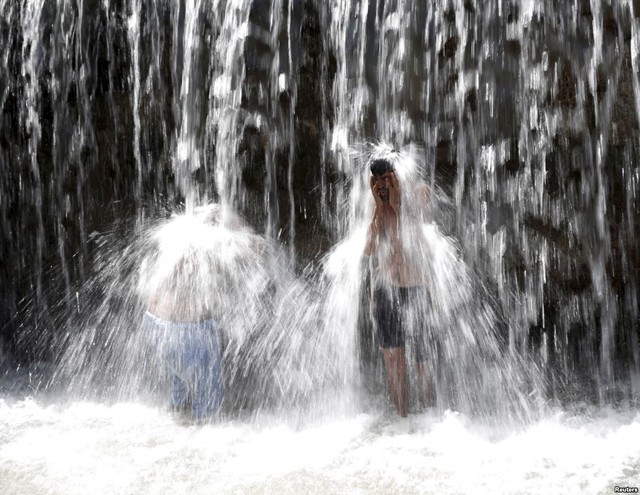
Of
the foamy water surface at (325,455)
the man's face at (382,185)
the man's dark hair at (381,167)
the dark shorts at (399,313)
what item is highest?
the man's dark hair at (381,167)

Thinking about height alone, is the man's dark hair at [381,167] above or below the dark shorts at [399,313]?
above

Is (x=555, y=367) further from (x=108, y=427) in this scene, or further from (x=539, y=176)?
(x=108, y=427)

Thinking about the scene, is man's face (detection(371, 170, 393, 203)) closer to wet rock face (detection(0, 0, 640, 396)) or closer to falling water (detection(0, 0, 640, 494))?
falling water (detection(0, 0, 640, 494))

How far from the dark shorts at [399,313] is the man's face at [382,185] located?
0.59m

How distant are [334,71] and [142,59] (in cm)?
184

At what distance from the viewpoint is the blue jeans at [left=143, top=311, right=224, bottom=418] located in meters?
3.71

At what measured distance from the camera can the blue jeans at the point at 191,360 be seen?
371 centimetres

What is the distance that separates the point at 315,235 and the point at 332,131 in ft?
3.09

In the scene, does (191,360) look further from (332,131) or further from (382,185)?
(332,131)

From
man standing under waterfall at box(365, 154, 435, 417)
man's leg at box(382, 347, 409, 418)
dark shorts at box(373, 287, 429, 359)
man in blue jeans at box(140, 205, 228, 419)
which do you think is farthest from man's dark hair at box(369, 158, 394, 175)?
man in blue jeans at box(140, 205, 228, 419)

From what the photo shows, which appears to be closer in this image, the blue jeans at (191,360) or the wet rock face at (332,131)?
the blue jeans at (191,360)

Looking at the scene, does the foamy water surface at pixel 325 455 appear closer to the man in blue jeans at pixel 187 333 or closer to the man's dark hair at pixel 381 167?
the man in blue jeans at pixel 187 333

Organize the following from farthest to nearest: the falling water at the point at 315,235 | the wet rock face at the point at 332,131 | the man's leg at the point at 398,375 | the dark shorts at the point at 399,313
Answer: the wet rock face at the point at 332,131 → the man's leg at the point at 398,375 → the dark shorts at the point at 399,313 → the falling water at the point at 315,235

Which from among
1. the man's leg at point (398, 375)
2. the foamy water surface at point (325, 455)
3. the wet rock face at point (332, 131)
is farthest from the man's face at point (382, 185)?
the foamy water surface at point (325, 455)
